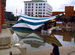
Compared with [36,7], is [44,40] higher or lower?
lower

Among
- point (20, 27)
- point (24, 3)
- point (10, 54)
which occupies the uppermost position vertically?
point (24, 3)

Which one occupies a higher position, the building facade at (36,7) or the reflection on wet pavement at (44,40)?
the building facade at (36,7)

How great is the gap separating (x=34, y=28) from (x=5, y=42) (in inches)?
1405

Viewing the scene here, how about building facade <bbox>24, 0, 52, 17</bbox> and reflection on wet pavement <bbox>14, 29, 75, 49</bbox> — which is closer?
reflection on wet pavement <bbox>14, 29, 75, 49</bbox>

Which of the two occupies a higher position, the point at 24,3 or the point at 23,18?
the point at 24,3

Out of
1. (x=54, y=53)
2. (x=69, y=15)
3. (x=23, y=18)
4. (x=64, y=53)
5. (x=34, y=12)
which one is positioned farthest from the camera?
(x=34, y=12)

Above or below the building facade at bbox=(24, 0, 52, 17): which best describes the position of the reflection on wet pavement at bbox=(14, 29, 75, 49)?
below

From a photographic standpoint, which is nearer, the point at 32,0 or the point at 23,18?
the point at 23,18

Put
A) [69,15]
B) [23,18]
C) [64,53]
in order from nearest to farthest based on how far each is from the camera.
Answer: [64,53] → [23,18] → [69,15]

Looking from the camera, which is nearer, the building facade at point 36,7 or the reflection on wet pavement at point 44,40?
the reflection on wet pavement at point 44,40

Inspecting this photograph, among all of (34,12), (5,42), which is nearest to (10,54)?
(5,42)

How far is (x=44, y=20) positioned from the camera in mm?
41938

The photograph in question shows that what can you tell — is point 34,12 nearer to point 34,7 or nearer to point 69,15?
point 34,7

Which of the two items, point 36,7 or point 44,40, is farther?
point 36,7
